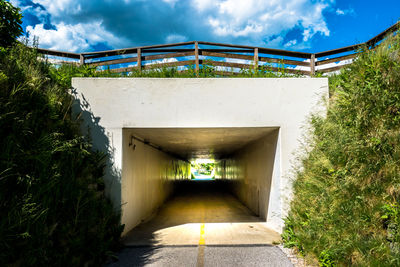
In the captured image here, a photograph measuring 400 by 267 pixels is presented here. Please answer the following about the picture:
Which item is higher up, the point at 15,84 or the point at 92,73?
the point at 92,73

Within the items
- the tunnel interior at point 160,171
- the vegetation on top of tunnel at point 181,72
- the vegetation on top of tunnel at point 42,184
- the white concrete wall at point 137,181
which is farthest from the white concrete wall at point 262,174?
the vegetation on top of tunnel at point 42,184

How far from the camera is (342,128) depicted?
165 inches

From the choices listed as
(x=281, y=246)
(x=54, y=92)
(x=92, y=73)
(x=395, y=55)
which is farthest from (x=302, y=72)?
(x=54, y=92)

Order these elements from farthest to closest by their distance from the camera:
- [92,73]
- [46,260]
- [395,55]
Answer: [92,73]
[395,55]
[46,260]

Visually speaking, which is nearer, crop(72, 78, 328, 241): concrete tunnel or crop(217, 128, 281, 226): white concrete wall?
crop(72, 78, 328, 241): concrete tunnel

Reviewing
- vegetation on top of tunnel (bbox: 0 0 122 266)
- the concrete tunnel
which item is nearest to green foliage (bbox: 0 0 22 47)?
vegetation on top of tunnel (bbox: 0 0 122 266)

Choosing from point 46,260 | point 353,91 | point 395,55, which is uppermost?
point 395,55

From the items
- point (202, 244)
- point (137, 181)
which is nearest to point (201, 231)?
point (202, 244)

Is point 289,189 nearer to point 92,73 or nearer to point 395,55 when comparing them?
point 395,55

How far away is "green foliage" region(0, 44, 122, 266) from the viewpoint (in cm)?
303

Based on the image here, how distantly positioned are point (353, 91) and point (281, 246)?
342 cm

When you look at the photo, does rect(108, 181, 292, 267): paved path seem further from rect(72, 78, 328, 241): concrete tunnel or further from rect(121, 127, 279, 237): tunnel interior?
rect(72, 78, 328, 241): concrete tunnel

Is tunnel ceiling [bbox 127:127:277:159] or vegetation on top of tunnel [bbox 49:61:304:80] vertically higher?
vegetation on top of tunnel [bbox 49:61:304:80]

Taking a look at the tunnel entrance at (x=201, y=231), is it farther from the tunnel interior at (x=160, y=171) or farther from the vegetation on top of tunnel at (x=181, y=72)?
the vegetation on top of tunnel at (x=181, y=72)
